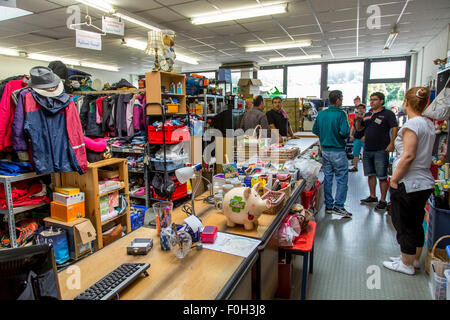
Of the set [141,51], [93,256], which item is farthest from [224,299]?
[141,51]

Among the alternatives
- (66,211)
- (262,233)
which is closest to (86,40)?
(66,211)

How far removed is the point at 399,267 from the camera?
277cm

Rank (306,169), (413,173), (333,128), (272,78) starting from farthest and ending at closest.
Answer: (272,78) → (333,128) → (306,169) → (413,173)

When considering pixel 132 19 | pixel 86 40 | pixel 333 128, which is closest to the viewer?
pixel 333 128

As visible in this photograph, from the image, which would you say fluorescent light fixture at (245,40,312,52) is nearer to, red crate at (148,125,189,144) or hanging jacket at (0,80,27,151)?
red crate at (148,125,189,144)

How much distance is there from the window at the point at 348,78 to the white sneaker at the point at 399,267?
9.26 meters

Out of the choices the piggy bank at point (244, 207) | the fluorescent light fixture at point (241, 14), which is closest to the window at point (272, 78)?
the fluorescent light fixture at point (241, 14)

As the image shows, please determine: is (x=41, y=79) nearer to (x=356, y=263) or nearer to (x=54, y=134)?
(x=54, y=134)

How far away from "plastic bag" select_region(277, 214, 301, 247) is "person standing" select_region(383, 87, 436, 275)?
981 millimetres

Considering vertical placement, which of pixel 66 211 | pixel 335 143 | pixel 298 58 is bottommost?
pixel 66 211

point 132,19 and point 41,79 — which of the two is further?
point 132,19

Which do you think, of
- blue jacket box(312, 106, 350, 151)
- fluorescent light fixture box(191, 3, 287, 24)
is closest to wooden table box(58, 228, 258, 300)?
blue jacket box(312, 106, 350, 151)

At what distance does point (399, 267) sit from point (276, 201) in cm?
168

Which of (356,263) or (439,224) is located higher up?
(439,224)
